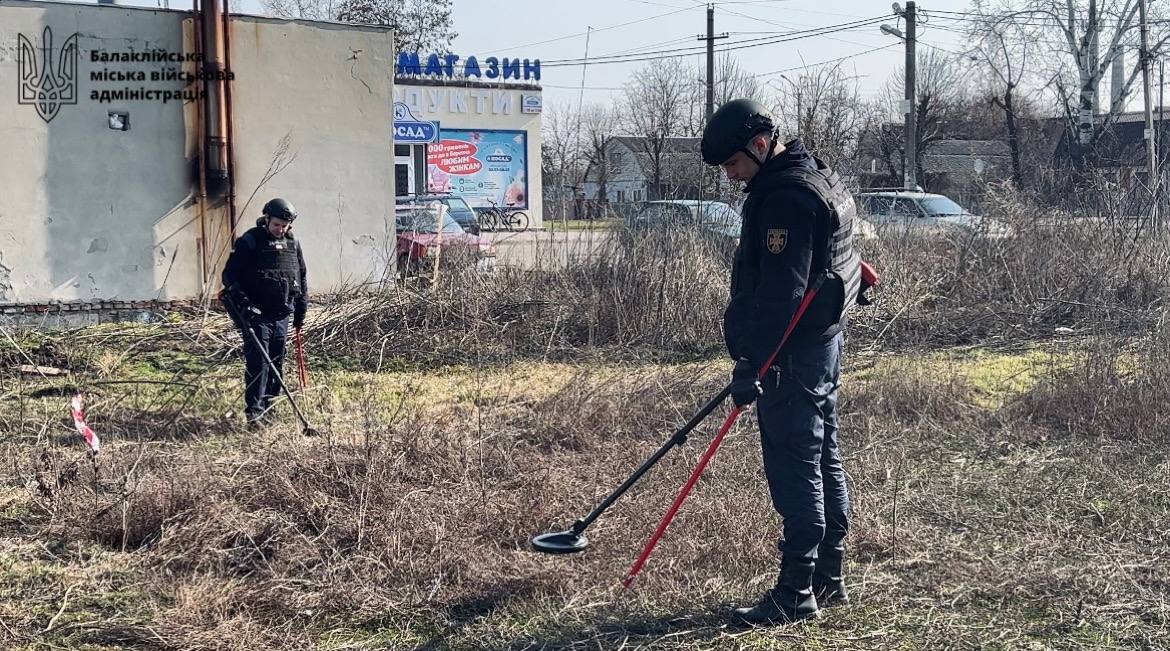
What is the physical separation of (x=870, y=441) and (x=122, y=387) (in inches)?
219

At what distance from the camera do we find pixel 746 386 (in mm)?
3871

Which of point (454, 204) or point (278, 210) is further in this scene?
point (454, 204)

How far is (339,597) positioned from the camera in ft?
13.9

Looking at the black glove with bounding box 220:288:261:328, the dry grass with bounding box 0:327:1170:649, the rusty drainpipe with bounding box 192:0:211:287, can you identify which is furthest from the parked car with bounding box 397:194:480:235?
the dry grass with bounding box 0:327:1170:649

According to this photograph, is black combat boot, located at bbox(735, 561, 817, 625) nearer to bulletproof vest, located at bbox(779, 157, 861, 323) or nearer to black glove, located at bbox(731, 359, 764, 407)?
black glove, located at bbox(731, 359, 764, 407)

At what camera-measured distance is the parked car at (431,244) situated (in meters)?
11.2

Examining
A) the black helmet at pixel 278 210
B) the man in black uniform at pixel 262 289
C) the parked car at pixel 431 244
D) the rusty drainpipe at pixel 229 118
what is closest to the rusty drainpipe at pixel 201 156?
the rusty drainpipe at pixel 229 118

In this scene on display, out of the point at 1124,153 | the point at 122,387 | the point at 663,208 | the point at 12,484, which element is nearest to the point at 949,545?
the point at 12,484

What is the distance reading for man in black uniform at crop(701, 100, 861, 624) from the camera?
386 cm

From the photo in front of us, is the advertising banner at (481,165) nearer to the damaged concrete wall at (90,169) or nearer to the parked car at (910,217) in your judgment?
the parked car at (910,217)

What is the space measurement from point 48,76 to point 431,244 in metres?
4.27

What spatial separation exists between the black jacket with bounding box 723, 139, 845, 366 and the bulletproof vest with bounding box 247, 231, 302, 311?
178 inches

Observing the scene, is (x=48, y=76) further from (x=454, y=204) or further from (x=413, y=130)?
(x=413, y=130)

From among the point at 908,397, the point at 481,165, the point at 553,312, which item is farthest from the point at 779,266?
the point at 481,165
